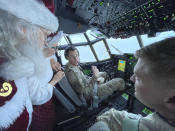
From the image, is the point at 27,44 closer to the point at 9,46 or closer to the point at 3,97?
the point at 9,46

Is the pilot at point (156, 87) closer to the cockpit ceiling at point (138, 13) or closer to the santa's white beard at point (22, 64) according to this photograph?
the santa's white beard at point (22, 64)

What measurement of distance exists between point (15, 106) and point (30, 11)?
16.2 inches

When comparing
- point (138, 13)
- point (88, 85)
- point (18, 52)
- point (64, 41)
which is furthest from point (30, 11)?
point (64, 41)

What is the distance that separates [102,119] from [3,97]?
408 mm

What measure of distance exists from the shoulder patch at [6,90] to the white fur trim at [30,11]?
0.28 metres

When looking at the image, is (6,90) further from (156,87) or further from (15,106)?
(156,87)

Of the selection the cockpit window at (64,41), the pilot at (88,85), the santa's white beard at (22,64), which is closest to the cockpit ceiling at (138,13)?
Answer: the pilot at (88,85)

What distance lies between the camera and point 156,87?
0.33 metres

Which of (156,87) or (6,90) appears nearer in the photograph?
(156,87)

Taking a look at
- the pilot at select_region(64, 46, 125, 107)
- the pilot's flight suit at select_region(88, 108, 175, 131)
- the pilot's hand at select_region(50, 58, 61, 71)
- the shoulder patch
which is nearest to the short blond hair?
the pilot's flight suit at select_region(88, 108, 175, 131)

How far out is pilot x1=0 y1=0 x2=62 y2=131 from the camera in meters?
0.44

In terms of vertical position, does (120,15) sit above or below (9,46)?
above

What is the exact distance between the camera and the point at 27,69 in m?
0.47

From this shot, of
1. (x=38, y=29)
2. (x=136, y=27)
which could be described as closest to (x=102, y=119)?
(x=38, y=29)
